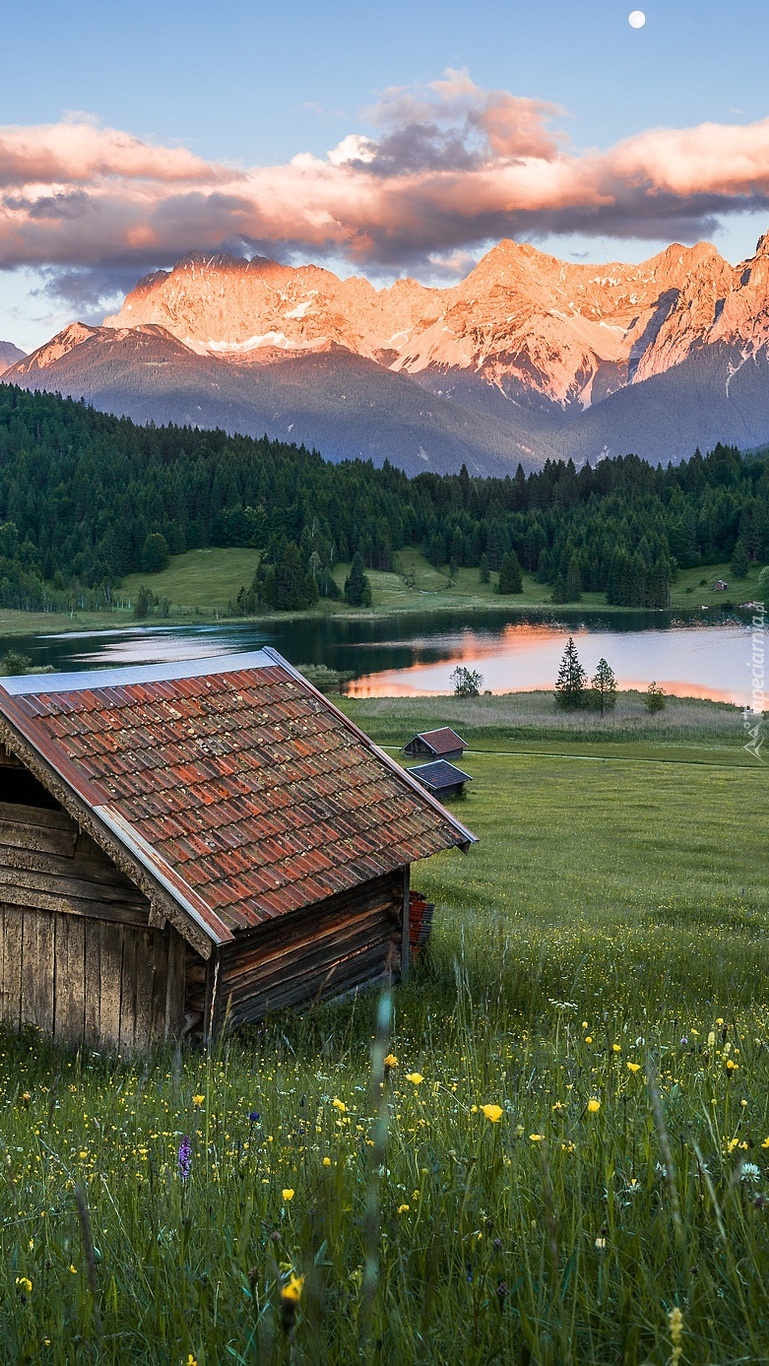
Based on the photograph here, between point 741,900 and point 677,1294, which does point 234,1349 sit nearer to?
point 677,1294

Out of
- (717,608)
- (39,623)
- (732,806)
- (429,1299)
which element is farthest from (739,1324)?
(39,623)

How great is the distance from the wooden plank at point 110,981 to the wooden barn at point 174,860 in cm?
1

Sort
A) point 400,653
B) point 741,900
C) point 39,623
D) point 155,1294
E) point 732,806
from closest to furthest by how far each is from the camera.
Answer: point 155,1294, point 741,900, point 732,806, point 400,653, point 39,623

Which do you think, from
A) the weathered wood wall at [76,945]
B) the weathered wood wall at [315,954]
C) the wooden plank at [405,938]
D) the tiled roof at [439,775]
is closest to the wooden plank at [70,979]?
the weathered wood wall at [76,945]

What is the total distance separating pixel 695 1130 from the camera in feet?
10.9

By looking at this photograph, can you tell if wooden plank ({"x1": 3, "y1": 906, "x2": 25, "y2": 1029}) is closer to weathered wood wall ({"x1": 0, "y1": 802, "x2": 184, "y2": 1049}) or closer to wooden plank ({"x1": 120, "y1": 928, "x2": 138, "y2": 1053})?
weathered wood wall ({"x1": 0, "y1": 802, "x2": 184, "y2": 1049})

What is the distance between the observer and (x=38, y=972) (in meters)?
11.8

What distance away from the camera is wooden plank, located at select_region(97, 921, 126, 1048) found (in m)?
11.3

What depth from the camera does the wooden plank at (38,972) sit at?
38.7 ft

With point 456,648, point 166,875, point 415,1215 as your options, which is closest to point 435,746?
point 166,875

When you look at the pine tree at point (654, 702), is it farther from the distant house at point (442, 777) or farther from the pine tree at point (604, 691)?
the distant house at point (442, 777)

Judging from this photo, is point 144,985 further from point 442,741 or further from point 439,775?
point 442,741

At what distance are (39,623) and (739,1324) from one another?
629ft

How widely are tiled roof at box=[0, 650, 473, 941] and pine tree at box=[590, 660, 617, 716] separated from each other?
58610 mm
